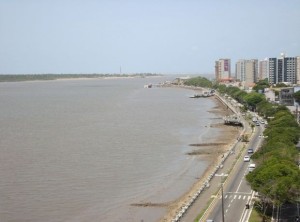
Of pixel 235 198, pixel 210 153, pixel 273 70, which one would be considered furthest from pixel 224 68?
pixel 235 198

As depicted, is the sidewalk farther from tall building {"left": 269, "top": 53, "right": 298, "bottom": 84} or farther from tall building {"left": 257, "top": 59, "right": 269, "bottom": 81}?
tall building {"left": 257, "top": 59, "right": 269, "bottom": 81}

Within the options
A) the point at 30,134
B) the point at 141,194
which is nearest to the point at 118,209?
the point at 141,194

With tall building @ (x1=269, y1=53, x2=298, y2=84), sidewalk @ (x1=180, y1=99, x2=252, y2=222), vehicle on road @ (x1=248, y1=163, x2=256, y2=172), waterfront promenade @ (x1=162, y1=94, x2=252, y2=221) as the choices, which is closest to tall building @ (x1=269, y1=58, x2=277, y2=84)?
tall building @ (x1=269, y1=53, x2=298, y2=84)

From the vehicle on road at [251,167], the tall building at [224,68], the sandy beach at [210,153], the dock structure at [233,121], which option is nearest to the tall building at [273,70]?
the tall building at [224,68]

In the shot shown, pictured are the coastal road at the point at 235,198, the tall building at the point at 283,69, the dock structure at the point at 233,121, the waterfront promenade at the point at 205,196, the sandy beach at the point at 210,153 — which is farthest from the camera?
the tall building at the point at 283,69

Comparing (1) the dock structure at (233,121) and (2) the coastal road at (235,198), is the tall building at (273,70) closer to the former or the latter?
(1) the dock structure at (233,121)

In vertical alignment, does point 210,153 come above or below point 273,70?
below

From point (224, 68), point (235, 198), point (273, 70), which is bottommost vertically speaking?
point (235, 198)

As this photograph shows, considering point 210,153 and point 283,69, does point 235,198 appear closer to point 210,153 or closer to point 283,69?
point 210,153
